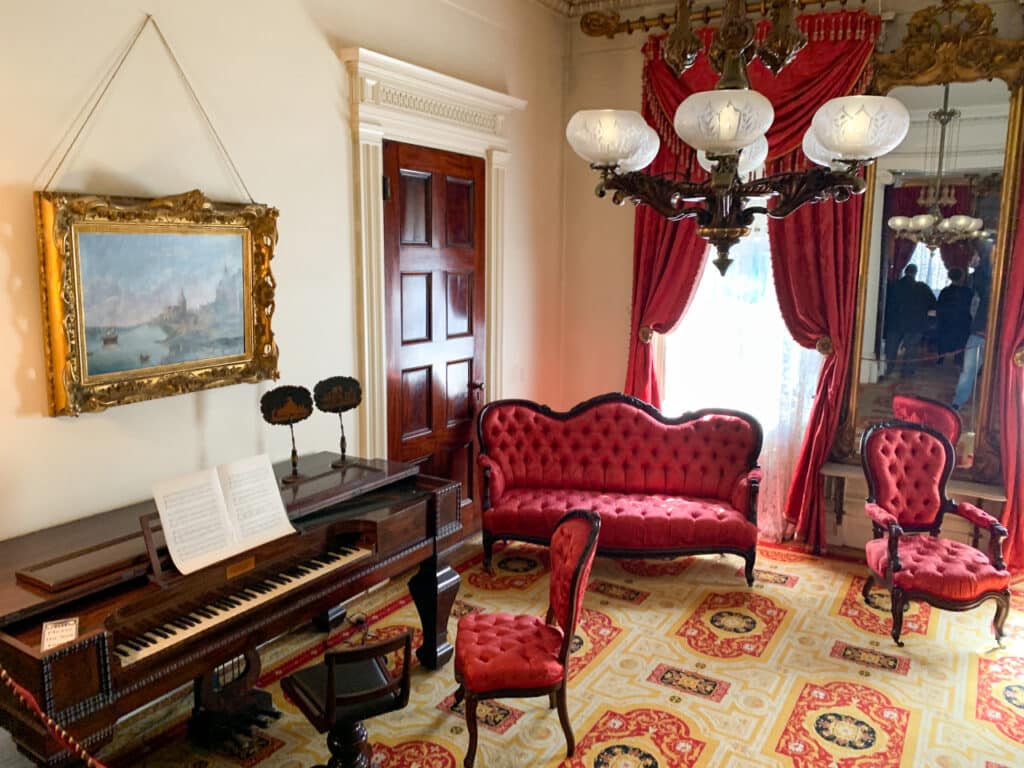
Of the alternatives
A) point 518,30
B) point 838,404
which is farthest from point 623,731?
point 518,30

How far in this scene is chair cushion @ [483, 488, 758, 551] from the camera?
15.5 feet

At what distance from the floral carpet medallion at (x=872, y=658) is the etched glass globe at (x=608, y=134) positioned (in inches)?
104

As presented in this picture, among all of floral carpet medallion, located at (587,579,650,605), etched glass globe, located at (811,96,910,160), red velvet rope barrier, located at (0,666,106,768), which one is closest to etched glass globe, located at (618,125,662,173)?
etched glass globe, located at (811,96,910,160)

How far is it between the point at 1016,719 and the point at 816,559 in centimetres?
184

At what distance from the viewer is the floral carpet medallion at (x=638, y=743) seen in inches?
124

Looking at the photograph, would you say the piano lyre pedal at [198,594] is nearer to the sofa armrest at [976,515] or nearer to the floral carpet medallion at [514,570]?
the floral carpet medallion at [514,570]

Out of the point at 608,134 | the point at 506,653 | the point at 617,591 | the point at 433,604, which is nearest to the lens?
the point at 608,134

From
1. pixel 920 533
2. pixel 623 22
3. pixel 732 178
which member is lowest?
pixel 920 533

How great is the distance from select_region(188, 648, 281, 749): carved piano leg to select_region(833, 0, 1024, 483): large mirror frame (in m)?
4.25

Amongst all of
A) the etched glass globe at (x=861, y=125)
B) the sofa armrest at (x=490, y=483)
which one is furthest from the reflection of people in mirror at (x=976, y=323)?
the sofa armrest at (x=490, y=483)

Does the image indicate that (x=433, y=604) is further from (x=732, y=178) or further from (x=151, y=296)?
(x=732, y=178)

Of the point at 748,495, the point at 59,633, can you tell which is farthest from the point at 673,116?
the point at 59,633

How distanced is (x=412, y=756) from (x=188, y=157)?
2.54 metres

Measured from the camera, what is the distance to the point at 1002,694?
3625 millimetres
